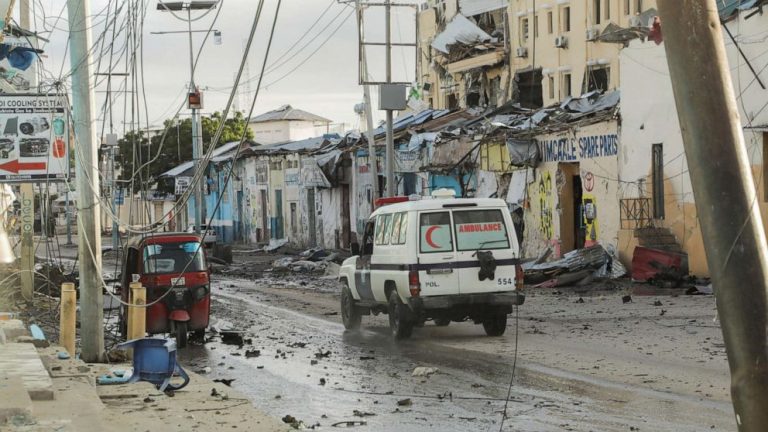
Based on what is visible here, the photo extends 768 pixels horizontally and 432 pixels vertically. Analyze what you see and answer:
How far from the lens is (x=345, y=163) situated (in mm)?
52031

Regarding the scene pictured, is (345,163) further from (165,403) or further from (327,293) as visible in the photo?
(165,403)

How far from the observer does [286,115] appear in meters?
104

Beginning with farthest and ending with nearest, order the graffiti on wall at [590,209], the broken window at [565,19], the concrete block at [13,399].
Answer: the broken window at [565,19], the graffiti on wall at [590,209], the concrete block at [13,399]

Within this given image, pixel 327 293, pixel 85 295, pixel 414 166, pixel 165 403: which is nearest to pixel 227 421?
pixel 165 403

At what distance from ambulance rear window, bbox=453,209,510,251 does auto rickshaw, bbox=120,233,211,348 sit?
14.3 ft

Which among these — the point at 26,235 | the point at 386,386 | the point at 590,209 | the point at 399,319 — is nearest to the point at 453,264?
the point at 399,319

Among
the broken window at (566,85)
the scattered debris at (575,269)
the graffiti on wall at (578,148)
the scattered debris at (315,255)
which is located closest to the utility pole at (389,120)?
the graffiti on wall at (578,148)

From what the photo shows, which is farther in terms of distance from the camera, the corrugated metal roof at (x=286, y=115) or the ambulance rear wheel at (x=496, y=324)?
the corrugated metal roof at (x=286, y=115)

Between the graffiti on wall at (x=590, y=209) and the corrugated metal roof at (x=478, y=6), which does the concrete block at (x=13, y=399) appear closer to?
the graffiti on wall at (x=590, y=209)

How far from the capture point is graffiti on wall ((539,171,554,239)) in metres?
34.1

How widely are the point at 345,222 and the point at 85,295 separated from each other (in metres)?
37.2

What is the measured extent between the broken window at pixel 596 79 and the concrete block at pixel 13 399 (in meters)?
41.5

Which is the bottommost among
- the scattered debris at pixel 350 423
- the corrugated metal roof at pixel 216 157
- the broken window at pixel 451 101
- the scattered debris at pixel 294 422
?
the scattered debris at pixel 350 423

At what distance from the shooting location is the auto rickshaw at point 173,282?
19.2 m
